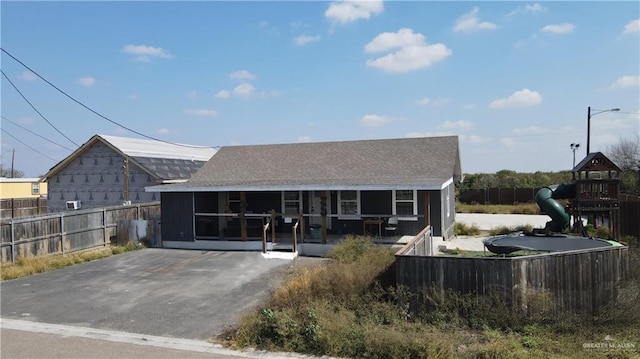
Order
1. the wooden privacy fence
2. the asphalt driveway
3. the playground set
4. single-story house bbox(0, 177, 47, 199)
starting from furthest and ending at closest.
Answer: single-story house bbox(0, 177, 47, 199) < the playground set < the wooden privacy fence < the asphalt driveway

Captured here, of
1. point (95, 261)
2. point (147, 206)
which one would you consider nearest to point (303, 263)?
point (95, 261)

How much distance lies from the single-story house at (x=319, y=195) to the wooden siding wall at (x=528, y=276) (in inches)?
296

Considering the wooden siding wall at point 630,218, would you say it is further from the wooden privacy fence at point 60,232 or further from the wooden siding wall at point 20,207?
the wooden siding wall at point 20,207

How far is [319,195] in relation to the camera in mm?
19469

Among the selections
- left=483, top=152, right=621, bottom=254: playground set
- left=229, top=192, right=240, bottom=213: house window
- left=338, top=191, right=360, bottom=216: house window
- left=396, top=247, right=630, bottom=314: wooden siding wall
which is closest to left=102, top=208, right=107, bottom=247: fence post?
left=229, top=192, right=240, bottom=213: house window

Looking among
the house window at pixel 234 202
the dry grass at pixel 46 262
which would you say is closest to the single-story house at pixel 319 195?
the house window at pixel 234 202

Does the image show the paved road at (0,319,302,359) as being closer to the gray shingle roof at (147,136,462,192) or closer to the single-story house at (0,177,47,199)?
the gray shingle roof at (147,136,462,192)

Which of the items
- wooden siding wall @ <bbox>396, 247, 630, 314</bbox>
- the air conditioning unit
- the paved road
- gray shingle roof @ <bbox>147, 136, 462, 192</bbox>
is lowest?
the paved road

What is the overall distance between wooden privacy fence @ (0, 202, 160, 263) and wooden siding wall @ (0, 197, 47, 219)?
1691 centimetres

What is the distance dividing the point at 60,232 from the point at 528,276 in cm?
1558

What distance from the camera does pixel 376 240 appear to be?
16625 mm

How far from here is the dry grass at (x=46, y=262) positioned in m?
14.1

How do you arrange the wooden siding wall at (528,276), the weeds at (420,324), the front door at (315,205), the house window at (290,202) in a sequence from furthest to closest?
the house window at (290,202)
the front door at (315,205)
the wooden siding wall at (528,276)
the weeds at (420,324)

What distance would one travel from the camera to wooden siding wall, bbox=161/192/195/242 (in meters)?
18.9
